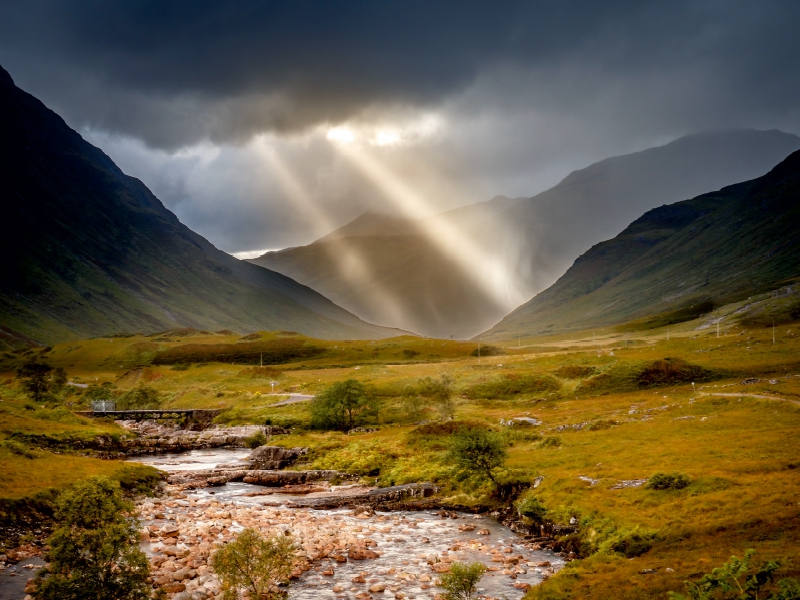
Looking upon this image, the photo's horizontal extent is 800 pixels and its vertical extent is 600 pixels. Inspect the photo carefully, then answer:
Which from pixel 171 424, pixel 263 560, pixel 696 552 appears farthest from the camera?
pixel 171 424

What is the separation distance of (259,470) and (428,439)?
91.0 feet

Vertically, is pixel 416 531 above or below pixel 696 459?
below

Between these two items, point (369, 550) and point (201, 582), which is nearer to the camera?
point (201, 582)

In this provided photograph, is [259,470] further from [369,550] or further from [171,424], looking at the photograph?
[171,424]

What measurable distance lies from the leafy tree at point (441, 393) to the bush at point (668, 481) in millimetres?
60001

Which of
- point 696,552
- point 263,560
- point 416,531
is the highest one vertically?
point 263,560

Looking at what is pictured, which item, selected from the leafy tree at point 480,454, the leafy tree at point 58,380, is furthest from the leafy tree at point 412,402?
the leafy tree at point 58,380

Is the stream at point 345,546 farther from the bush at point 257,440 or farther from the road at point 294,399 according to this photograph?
the road at point 294,399

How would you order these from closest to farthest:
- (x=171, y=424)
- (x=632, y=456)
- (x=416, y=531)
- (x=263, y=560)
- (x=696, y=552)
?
1. (x=263, y=560)
2. (x=696, y=552)
3. (x=416, y=531)
4. (x=632, y=456)
5. (x=171, y=424)

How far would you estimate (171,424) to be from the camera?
144125mm

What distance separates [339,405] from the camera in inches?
4769

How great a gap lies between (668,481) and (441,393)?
69.4 m

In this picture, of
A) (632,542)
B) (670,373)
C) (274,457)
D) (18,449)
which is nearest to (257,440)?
(274,457)

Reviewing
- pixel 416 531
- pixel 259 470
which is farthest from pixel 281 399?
pixel 416 531
